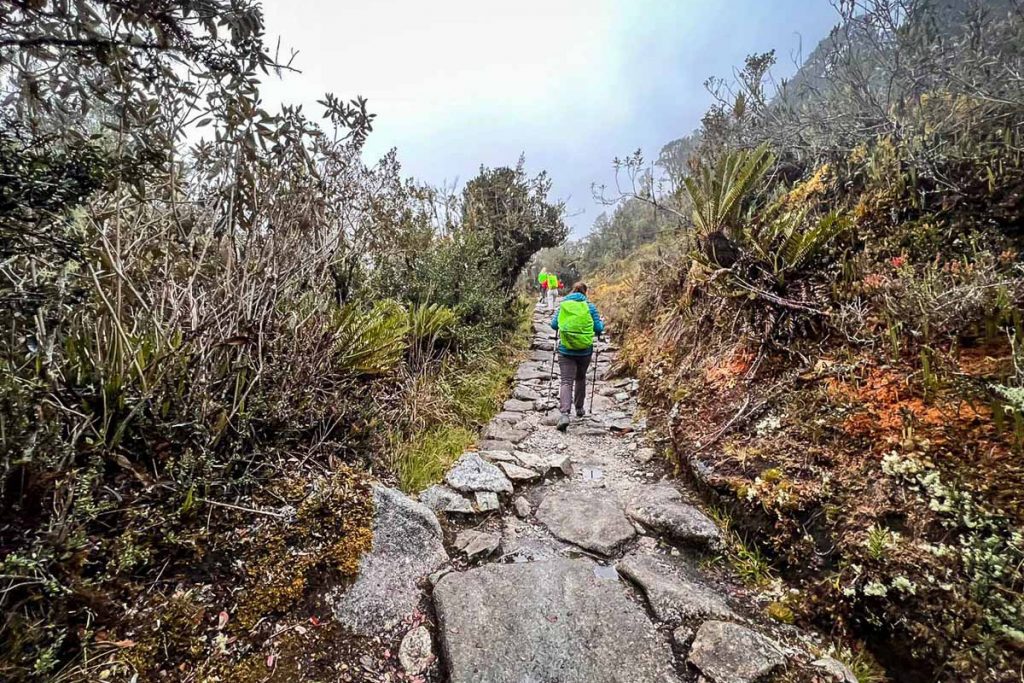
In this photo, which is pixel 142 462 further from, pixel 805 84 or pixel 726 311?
pixel 805 84

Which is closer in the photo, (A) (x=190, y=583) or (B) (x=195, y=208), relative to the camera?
(A) (x=190, y=583)

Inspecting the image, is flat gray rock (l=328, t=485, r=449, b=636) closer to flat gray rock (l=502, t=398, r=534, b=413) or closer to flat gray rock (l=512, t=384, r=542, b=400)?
flat gray rock (l=502, t=398, r=534, b=413)

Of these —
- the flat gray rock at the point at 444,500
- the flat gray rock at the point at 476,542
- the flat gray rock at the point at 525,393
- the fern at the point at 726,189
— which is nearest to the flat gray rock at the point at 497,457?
the flat gray rock at the point at 444,500

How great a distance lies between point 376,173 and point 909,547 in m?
6.29

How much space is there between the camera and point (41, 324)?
1692mm

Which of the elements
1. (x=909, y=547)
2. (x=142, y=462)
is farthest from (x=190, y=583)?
(x=909, y=547)

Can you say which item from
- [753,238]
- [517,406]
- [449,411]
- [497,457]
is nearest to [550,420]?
[517,406]

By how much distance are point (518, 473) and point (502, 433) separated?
1.06 metres

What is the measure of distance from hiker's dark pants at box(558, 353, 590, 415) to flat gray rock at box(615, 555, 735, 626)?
105 inches

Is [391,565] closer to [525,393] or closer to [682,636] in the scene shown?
[682,636]

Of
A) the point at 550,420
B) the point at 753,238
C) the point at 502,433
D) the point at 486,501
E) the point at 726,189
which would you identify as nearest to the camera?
the point at 486,501

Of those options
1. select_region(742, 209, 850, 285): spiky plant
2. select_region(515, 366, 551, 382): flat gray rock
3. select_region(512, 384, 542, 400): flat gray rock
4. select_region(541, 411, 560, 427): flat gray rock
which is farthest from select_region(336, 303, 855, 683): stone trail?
select_region(515, 366, 551, 382): flat gray rock

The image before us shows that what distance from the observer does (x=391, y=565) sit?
90.1 inches

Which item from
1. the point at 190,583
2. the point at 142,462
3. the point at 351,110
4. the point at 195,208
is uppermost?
the point at 351,110
